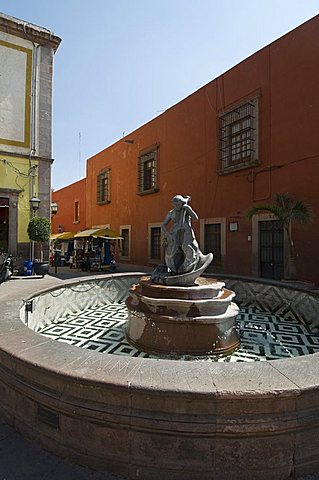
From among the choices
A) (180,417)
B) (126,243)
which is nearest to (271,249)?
(180,417)

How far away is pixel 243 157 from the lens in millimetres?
9828

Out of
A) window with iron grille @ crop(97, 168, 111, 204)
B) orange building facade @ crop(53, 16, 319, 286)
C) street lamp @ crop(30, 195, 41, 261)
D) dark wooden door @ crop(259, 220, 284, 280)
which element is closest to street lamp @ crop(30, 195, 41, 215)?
street lamp @ crop(30, 195, 41, 261)

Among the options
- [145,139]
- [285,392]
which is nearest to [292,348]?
[285,392]

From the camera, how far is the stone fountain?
11.7ft

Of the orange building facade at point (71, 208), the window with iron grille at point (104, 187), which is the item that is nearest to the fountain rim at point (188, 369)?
the window with iron grille at point (104, 187)

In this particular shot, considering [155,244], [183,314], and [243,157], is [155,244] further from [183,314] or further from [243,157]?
[183,314]

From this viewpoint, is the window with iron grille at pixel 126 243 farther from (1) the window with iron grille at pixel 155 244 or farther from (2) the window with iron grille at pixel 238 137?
(2) the window with iron grille at pixel 238 137

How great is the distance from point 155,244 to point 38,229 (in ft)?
19.2

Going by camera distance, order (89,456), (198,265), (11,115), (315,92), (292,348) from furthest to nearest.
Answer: (11,115), (315,92), (198,265), (292,348), (89,456)

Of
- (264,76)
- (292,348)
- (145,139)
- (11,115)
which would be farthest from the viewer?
(145,139)

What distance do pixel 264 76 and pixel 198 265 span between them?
7.76m

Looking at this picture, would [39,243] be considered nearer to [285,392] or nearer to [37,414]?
[37,414]

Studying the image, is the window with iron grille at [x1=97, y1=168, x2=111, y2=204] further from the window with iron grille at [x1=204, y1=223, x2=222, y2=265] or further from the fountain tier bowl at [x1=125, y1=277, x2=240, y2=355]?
the fountain tier bowl at [x1=125, y1=277, x2=240, y2=355]

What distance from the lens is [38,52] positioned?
33.8 feet
